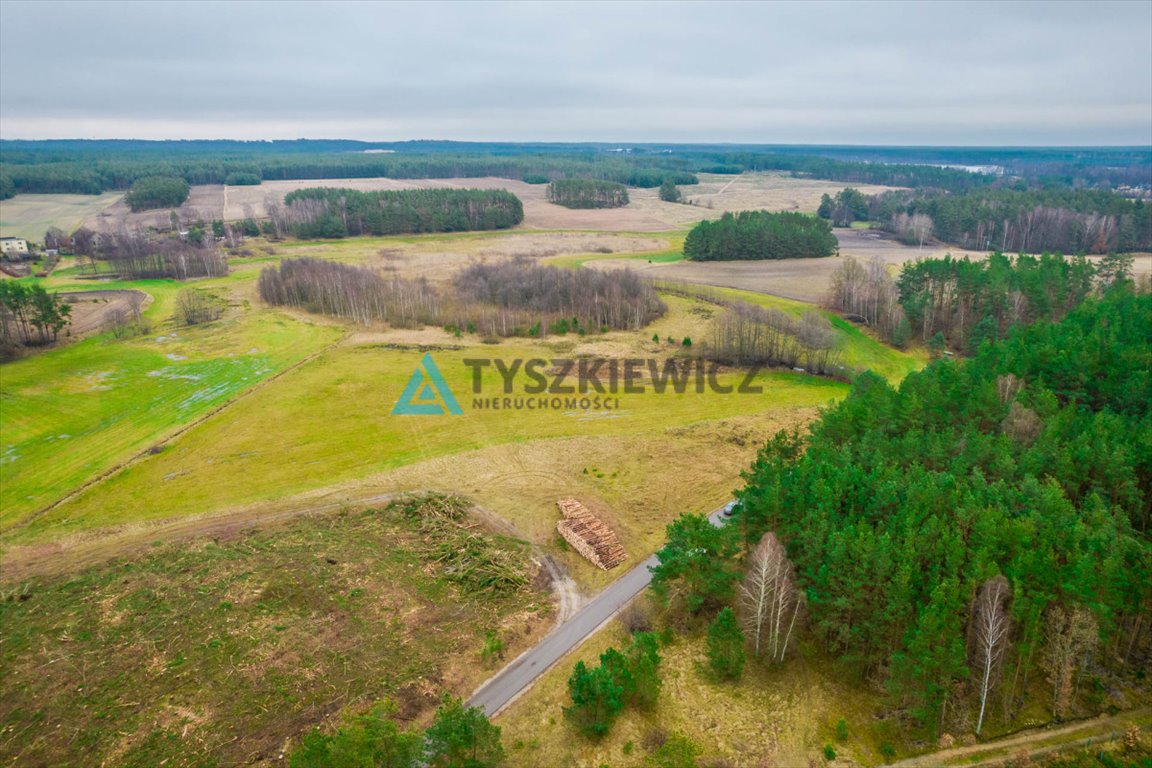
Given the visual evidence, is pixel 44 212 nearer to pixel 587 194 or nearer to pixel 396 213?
pixel 396 213

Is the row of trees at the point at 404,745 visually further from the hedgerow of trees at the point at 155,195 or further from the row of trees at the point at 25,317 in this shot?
the hedgerow of trees at the point at 155,195

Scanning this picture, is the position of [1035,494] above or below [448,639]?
above

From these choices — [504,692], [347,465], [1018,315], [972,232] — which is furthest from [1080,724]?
[972,232]

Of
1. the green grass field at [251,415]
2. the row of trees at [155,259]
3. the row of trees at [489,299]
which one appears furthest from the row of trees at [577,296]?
the row of trees at [155,259]

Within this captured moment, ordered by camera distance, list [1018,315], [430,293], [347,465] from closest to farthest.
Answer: [347,465]
[1018,315]
[430,293]

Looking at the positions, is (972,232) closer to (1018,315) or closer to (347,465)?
(1018,315)

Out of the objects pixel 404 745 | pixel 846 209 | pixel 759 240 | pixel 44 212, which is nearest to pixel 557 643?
pixel 404 745
